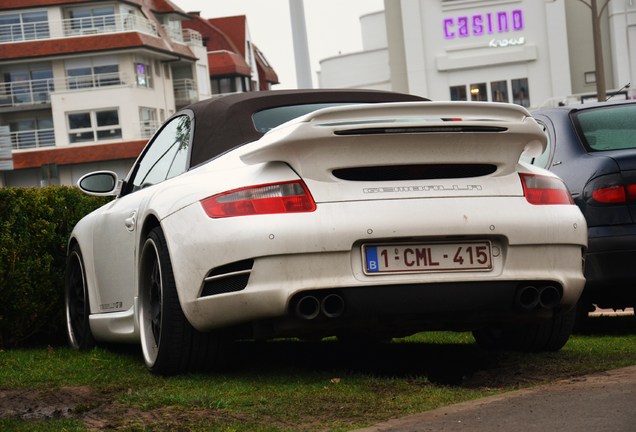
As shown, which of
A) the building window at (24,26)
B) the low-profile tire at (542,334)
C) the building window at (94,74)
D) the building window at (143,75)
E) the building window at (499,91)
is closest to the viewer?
the low-profile tire at (542,334)

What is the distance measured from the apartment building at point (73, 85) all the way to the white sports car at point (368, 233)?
242 ft

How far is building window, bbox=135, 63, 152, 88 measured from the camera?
8188 cm

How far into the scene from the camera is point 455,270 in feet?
19.8

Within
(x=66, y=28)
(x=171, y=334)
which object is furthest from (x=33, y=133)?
(x=171, y=334)

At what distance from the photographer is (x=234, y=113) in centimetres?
715

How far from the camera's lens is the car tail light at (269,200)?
5922 mm

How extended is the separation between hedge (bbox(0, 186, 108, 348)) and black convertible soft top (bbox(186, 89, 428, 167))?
1977 mm

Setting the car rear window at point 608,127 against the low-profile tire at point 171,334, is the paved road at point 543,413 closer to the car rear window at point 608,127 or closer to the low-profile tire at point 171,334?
the low-profile tire at point 171,334

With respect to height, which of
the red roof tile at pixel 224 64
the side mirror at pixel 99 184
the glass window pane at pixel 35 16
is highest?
the glass window pane at pixel 35 16

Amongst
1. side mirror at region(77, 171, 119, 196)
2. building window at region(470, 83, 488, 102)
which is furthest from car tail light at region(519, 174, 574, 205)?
building window at region(470, 83, 488, 102)

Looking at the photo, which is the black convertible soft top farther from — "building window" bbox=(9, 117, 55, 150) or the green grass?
"building window" bbox=(9, 117, 55, 150)

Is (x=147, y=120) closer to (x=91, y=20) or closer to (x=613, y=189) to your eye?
(x=91, y=20)

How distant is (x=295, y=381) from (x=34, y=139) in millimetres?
77249

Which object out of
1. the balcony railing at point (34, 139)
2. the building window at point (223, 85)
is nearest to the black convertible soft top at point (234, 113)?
the balcony railing at point (34, 139)
